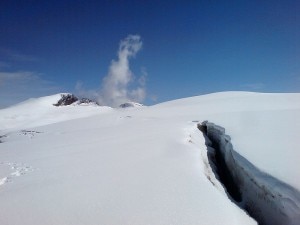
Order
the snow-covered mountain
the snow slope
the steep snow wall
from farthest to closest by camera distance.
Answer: the snow slope < the steep snow wall < the snow-covered mountain

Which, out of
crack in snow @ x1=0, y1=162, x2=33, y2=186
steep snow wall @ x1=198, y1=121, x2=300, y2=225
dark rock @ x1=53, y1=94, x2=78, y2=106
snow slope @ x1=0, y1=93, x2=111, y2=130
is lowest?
steep snow wall @ x1=198, y1=121, x2=300, y2=225

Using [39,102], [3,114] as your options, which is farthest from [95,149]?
[39,102]

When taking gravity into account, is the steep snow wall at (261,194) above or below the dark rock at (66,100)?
below

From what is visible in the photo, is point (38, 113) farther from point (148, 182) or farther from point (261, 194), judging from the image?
point (261, 194)

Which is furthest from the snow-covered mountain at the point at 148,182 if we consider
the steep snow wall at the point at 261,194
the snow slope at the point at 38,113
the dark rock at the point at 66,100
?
the dark rock at the point at 66,100

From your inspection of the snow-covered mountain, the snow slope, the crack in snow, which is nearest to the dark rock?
the snow slope

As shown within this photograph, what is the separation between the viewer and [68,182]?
5.61 metres

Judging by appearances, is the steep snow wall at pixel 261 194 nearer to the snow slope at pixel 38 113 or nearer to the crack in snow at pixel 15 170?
the crack in snow at pixel 15 170

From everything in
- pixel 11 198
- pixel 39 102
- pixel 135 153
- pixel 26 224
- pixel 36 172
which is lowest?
pixel 26 224

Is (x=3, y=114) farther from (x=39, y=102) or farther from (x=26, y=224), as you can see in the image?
(x=26, y=224)

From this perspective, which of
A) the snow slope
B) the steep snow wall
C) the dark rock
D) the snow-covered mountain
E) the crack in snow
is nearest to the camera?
the snow-covered mountain

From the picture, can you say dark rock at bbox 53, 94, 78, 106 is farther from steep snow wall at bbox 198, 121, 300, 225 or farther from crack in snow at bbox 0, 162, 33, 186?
steep snow wall at bbox 198, 121, 300, 225

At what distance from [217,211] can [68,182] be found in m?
2.59

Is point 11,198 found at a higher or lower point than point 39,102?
lower
